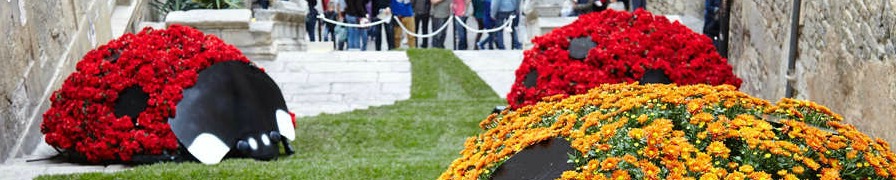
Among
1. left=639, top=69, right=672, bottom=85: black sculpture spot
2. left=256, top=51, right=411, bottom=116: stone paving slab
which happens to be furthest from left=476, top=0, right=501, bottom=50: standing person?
left=639, top=69, right=672, bottom=85: black sculpture spot

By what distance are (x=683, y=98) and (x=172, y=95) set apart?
15.9 ft

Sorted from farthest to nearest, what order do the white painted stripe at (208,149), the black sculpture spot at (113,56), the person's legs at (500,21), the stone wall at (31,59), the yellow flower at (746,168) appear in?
the person's legs at (500,21), the black sculpture spot at (113,56), the stone wall at (31,59), the white painted stripe at (208,149), the yellow flower at (746,168)

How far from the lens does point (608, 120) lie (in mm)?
4277

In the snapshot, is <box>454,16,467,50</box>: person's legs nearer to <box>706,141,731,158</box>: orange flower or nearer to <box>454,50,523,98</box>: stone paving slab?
<box>454,50,523,98</box>: stone paving slab

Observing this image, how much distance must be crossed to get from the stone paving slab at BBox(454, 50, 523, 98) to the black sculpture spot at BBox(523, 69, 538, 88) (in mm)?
3786

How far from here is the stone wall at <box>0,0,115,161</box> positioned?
863 cm

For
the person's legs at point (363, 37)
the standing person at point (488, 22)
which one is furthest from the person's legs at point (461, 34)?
the person's legs at point (363, 37)

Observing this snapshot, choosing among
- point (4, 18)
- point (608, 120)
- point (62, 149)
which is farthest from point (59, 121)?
point (608, 120)

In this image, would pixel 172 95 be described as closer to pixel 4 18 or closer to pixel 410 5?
pixel 4 18

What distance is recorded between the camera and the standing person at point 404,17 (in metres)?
18.6

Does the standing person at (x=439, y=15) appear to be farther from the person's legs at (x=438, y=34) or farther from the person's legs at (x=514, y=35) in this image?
the person's legs at (x=514, y=35)

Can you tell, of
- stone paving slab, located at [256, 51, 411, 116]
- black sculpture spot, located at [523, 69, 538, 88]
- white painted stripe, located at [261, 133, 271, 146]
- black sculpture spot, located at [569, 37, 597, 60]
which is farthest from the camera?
stone paving slab, located at [256, 51, 411, 116]

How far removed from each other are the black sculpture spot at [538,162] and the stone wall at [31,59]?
5.14 m

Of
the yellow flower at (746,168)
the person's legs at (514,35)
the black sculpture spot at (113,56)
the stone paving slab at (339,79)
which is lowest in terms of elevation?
the person's legs at (514,35)
